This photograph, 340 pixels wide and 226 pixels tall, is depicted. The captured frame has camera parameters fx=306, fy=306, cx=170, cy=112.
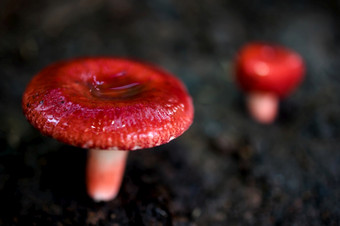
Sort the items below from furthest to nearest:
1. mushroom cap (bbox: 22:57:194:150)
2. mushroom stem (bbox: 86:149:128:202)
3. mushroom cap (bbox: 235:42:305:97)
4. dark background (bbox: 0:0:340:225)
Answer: mushroom cap (bbox: 235:42:305:97), dark background (bbox: 0:0:340:225), mushroom stem (bbox: 86:149:128:202), mushroom cap (bbox: 22:57:194:150)

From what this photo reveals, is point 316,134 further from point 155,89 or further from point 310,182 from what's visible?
point 155,89

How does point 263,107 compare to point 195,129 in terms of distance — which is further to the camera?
point 263,107

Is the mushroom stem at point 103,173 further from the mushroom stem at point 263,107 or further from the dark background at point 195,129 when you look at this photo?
the mushroom stem at point 263,107

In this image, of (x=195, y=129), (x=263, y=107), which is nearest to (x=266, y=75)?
(x=263, y=107)

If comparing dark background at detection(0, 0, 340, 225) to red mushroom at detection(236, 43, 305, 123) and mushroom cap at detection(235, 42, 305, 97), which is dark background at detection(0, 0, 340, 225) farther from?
mushroom cap at detection(235, 42, 305, 97)

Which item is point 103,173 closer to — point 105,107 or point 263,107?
point 105,107

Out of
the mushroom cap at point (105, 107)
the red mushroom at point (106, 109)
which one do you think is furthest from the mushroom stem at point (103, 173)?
the mushroom cap at point (105, 107)

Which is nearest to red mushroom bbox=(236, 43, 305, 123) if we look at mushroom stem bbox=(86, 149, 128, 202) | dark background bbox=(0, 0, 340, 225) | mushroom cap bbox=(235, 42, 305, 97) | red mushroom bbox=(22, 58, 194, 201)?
mushroom cap bbox=(235, 42, 305, 97)
